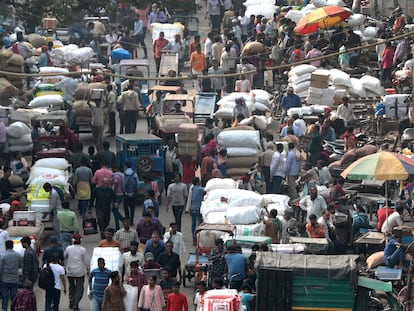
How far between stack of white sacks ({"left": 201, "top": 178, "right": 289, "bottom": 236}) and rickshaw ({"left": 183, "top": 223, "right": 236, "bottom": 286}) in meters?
0.44

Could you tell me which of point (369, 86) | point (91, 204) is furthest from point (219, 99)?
point (91, 204)

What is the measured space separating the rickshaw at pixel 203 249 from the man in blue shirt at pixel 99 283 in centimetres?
162

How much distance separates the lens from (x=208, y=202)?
29.1 m

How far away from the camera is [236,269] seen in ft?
81.7

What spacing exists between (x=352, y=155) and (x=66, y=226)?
254 inches

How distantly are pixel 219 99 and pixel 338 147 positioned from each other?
632cm

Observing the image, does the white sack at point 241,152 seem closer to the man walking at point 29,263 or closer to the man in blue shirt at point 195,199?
the man in blue shirt at point 195,199

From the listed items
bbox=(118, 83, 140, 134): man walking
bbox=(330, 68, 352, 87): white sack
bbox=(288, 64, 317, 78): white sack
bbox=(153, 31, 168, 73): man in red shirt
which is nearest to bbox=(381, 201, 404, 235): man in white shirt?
bbox=(118, 83, 140, 134): man walking

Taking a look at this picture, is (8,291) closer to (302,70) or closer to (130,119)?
(130,119)

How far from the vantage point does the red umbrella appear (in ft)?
133

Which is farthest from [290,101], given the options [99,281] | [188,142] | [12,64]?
[99,281]

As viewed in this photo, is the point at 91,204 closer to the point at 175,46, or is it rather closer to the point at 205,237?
the point at 205,237

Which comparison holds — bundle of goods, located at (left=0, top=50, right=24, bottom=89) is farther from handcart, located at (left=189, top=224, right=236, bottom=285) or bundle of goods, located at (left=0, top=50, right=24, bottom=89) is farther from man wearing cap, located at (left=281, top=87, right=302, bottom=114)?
handcart, located at (left=189, top=224, right=236, bottom=285)

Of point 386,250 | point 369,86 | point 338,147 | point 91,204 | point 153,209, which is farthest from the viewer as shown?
point 369,86
